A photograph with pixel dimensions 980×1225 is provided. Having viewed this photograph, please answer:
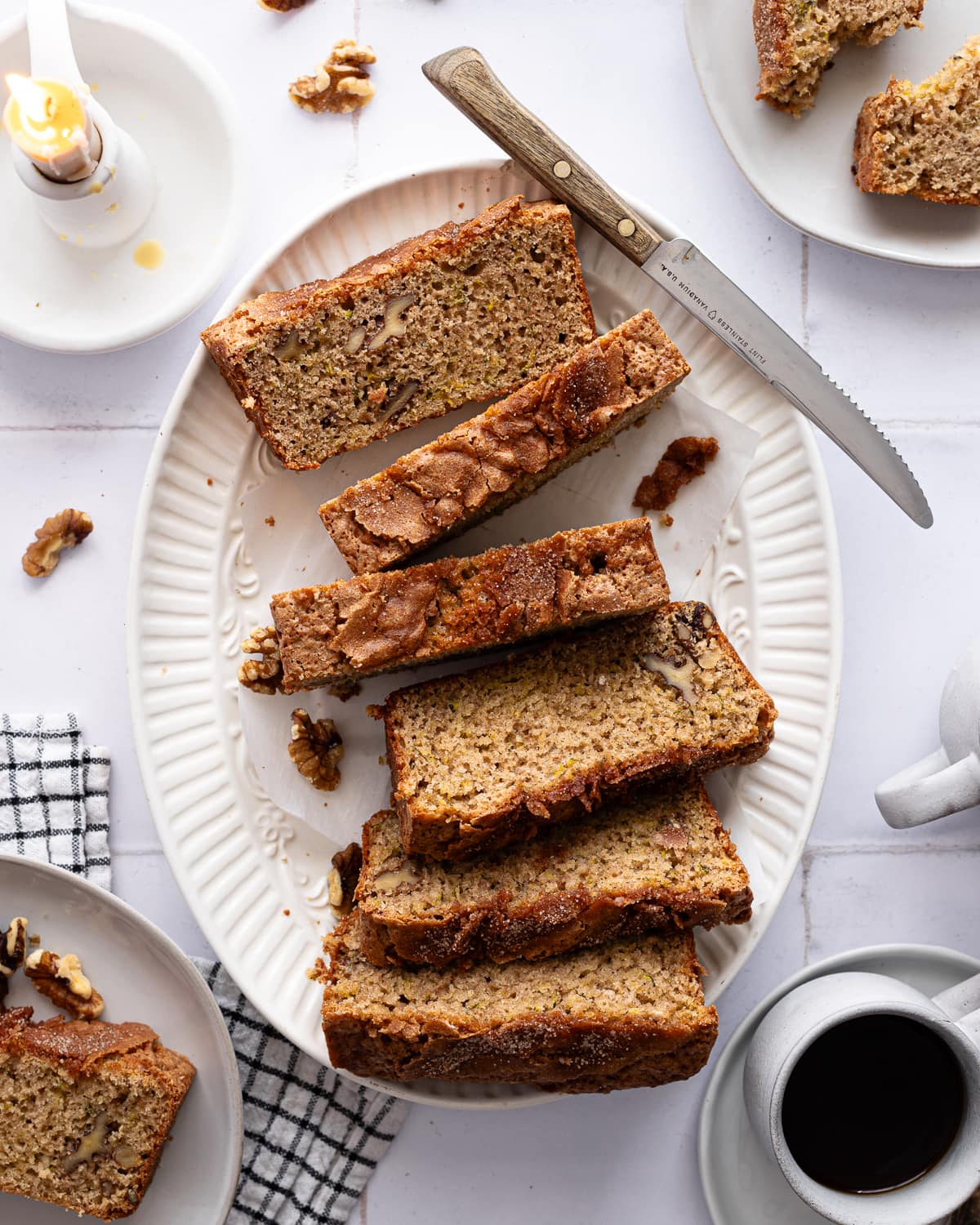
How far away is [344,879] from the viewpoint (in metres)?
2.91

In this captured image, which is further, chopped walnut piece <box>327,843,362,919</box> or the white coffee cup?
chopped walnut piece <box>327,843,362,919</box>

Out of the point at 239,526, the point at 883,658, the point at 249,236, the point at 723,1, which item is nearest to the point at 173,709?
the point at 239,526

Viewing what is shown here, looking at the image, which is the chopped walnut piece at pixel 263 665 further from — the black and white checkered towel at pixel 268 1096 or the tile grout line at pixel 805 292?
the tile grout line at pixel 805 292

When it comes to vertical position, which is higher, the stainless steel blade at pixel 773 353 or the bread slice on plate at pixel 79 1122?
the stainless steel blade at pixel 773 353

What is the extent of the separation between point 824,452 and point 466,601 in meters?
1.25

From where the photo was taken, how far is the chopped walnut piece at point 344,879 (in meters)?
2.90

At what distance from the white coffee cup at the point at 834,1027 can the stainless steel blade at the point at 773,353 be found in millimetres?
1339

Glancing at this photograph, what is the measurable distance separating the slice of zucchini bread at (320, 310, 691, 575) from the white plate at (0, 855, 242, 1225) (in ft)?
3.94

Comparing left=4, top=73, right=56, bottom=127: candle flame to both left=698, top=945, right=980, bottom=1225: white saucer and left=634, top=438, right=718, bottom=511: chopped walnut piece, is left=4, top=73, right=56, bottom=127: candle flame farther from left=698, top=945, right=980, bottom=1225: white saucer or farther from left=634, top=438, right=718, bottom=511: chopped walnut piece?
left=698, top=945, right=980, bottom=1225: white saucer

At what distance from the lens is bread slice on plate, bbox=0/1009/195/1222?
276 centimetres

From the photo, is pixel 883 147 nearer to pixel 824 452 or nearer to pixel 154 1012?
pixel 824 452

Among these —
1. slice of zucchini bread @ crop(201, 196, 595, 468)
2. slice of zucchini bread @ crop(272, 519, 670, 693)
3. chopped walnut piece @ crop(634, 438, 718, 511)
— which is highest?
slice of zucchini bread @ crop(201, 196, 595, 468)

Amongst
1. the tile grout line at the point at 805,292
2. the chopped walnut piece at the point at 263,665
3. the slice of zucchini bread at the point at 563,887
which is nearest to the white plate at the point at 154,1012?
the slice of zucchini bread at the point at 563,887

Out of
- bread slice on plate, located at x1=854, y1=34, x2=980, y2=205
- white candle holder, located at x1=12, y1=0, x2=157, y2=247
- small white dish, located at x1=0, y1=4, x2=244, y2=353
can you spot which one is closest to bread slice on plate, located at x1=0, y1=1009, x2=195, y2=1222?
small white dish, located at x1=0, y1=4, x2=244, y2=353
